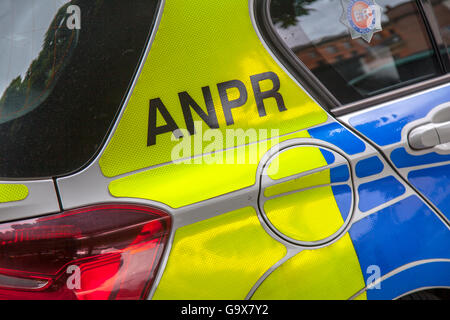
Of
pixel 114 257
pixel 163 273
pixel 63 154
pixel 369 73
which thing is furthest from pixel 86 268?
pixel 369 73

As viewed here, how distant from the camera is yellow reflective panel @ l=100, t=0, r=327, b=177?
1170mm

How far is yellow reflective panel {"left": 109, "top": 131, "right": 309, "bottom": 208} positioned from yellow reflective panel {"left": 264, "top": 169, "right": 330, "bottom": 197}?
7 cm

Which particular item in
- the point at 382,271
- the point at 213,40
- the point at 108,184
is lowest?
the point at 382,271

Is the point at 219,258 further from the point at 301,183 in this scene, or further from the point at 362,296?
the point at 362,296

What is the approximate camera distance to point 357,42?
1.42 metres

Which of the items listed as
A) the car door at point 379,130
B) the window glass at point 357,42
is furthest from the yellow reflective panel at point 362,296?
the window glass at point 357,42

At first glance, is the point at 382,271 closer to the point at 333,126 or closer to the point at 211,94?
the point at 333,126

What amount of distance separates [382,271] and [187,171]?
70cm

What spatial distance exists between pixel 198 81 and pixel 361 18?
66 centimetres

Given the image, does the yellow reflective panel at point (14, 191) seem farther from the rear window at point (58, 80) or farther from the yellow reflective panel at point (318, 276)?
the yellow reflective panel at point (318, 276)

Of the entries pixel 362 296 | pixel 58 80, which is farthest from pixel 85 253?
pixel 362 296

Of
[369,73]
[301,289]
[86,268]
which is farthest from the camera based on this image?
[369,73]

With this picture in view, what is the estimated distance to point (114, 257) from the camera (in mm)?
1119

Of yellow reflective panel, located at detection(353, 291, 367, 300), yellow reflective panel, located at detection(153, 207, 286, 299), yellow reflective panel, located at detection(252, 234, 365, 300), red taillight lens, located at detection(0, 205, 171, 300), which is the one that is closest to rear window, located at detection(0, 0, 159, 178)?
red taillight lens, located at detection(0, 205, 171, 300)
